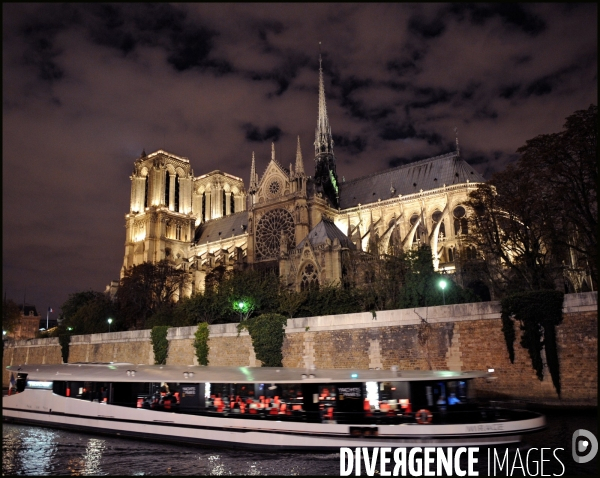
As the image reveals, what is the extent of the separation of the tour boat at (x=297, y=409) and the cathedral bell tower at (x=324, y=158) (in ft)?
147

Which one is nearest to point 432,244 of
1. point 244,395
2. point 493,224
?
point 493,224

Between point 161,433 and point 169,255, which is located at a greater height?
point 169,255

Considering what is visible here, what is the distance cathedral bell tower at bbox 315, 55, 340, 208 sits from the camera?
64.1 m

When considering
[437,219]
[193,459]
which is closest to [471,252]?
[437,219]

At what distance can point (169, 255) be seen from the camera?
7450 cm

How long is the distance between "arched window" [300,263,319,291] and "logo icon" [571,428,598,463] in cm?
2482

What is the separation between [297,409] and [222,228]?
6356 centimetres

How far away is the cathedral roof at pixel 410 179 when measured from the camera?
53950mm

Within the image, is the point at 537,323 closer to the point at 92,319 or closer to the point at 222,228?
the point at 92,319

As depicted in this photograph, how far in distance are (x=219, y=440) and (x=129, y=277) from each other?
39.8 meters

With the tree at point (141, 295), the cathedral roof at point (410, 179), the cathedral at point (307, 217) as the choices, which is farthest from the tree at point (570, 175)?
the tree at point (141, 295)

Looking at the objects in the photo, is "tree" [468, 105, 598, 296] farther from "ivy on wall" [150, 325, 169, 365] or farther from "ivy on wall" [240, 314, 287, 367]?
"ivy on wall" [150, 325, 169, 365]

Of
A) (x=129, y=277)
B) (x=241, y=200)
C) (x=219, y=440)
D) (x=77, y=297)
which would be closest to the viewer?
(x=219, y=440)

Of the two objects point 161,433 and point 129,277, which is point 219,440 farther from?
point 129,277
